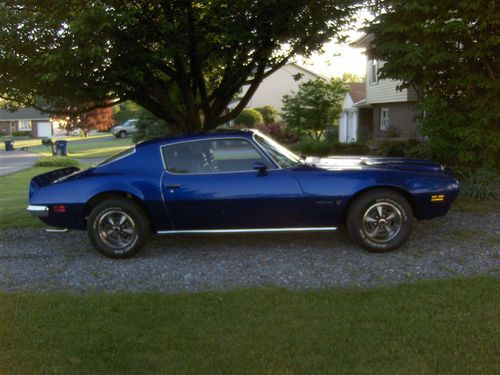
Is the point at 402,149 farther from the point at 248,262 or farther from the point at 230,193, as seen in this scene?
the point at 248,262

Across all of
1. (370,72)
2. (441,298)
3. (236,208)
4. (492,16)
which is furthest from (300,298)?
(370,72)

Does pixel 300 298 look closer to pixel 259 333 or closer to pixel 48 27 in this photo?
pixel 259 333

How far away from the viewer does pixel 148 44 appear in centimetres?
909

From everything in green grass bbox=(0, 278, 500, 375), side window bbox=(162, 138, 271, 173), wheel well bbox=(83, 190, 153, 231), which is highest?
side window bbox=(162, 138, 271, 173)

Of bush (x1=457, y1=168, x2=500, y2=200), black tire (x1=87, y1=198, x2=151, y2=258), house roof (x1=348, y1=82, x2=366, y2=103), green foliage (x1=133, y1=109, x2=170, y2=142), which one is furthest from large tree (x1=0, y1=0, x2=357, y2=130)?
house roof (x1=348, y1=82, x2=366, y2=103)

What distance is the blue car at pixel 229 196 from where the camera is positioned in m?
6.07

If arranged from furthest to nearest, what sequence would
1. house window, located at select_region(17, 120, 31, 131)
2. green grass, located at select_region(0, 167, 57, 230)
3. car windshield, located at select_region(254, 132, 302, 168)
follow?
house window, located at select_region(17, 120, 31, 131), green grass, located at select_region(0, 167, 57, 230), car windshield, located at select_region(254, 132, 302, 168)

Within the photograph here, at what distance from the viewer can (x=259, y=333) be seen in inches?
159

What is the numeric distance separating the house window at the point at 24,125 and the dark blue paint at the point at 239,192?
7907 cm

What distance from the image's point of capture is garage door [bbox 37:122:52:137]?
75.2m

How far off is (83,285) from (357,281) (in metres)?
2.59

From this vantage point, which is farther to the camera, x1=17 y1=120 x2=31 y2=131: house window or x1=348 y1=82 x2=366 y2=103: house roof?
x1=17 y1=120 x2=31 y2=131: house window

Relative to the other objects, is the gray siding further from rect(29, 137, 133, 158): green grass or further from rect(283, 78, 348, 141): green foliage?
rect(29, 137, 133, 158): green grass

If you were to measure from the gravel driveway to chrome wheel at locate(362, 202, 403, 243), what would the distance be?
0.69 ft
